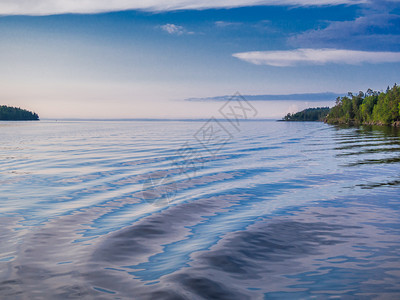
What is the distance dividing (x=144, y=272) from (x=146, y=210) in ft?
16.6

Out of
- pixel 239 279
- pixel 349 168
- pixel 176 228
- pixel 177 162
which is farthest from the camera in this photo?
pixel 177 162

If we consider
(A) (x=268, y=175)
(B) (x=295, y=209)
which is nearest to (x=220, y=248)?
(B) (x=295, y=209)

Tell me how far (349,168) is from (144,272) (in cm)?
1907

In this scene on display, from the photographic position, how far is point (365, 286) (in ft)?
19.1

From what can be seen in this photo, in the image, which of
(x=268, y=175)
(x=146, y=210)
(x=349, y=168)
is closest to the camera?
(x=146, y=210)

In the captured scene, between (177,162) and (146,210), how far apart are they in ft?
44.7

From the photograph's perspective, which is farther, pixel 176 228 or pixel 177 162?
pixel 177 162

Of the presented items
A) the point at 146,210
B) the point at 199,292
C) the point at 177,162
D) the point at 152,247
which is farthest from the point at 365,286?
the point at 177,162

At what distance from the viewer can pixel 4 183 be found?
54.5 feet

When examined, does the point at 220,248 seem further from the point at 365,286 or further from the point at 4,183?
the point at 4,183

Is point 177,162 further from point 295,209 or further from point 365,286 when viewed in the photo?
point 365,286

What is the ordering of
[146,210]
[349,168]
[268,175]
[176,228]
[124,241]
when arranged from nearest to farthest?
[124,241], [176,228], [146,210], [268,175], [349,168]

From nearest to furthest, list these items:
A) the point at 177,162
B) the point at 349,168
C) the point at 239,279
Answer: the point at 239,279, the point at 349,168, the point at 177,162

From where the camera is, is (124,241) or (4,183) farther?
(4,183)
